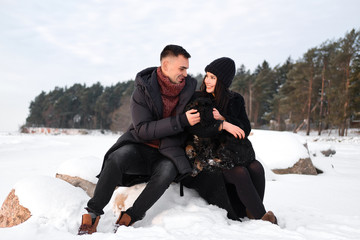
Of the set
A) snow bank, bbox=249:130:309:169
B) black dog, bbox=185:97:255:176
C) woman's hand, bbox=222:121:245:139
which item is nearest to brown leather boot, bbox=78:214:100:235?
black dog, bbox=185:97:255:176

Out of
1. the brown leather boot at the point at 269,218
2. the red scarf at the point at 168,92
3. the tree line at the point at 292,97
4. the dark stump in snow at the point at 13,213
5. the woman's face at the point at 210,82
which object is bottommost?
the dark stump in snow at the point at 13,213

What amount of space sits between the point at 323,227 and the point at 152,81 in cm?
200

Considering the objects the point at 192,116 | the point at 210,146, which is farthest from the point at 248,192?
the point at 192,116

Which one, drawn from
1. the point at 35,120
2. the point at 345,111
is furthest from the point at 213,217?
the point at 35,120

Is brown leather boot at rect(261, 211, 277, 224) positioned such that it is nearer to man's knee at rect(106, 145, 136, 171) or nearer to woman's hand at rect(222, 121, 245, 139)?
woman's hand at rect(222, 121, 245, 139)

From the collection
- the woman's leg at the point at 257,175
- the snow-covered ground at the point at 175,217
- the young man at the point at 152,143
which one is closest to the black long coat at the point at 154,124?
the young man at the point at 152,143

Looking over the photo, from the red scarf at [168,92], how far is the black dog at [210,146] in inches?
7.0

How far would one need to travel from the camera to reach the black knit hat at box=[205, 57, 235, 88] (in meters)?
2.40

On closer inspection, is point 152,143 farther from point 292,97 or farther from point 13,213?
point 292,97

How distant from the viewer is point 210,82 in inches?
95.7

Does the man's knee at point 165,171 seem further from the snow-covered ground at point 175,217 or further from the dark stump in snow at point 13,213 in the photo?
the dark stump in snow at point 13,213

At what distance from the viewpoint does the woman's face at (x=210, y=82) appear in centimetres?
243

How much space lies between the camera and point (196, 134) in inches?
87.0

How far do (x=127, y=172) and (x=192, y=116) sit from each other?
75 cm
